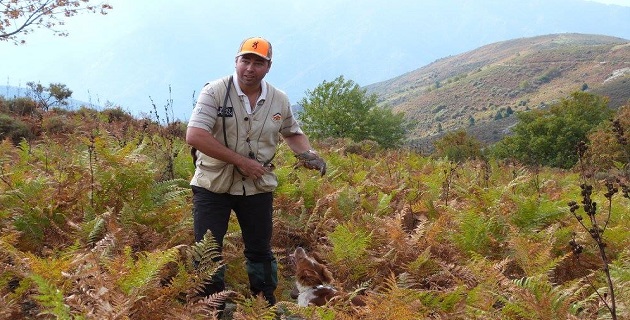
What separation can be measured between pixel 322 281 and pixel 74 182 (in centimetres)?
262

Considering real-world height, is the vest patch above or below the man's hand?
above

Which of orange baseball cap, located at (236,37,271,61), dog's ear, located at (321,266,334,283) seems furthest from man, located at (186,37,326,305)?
dog's ear, located at (321,266,334,283)

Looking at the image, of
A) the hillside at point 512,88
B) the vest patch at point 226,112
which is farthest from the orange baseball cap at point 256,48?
the hillside at point 512,88

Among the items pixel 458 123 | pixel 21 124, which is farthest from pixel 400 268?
pixel 458 123

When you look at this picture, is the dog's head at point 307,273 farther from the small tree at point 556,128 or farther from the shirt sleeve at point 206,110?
the small tree at point 556,128

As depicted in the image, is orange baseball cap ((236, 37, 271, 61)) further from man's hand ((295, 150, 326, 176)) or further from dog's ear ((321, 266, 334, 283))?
dog's ear ((321, 266, 334, 283))

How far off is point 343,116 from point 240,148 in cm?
4129

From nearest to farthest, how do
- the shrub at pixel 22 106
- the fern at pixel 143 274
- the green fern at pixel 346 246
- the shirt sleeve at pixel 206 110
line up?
the fern at pixel 143 274 → the shirt sleeve at pixel 206 110 → the green fern at pixel 346 246 → the shrub at pixel 22 106

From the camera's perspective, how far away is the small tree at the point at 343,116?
44250 mm

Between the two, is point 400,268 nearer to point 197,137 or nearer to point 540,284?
point 540,284

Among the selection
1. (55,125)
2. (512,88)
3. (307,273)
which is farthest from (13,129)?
(512,88)

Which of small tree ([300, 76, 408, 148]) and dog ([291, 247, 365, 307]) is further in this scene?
small tree ([300, 76, 408, 148])

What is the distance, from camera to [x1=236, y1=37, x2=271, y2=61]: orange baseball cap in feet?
11.5

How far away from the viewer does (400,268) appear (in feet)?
15.7
